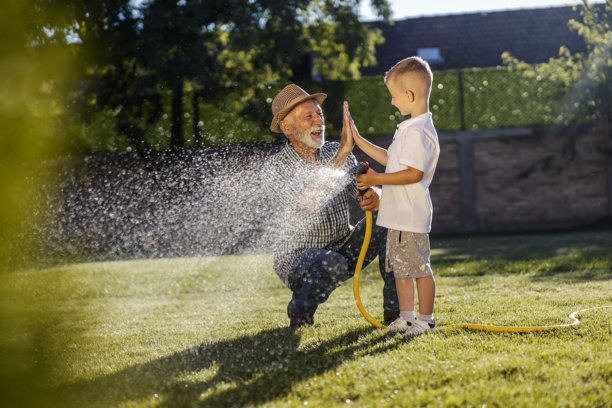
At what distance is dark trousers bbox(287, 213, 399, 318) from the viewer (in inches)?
143

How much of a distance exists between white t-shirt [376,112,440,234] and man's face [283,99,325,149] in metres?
0.49

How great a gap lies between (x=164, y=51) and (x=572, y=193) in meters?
7.99

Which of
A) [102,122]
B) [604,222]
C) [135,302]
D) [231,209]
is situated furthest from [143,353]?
[604,222]

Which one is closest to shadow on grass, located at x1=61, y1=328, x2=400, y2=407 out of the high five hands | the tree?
the high five hands

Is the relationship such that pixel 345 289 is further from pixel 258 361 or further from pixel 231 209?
pixel 231 209

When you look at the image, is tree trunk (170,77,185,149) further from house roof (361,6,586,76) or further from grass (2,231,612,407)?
house roof (361,6,586,76)

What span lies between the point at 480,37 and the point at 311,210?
55.8 ft

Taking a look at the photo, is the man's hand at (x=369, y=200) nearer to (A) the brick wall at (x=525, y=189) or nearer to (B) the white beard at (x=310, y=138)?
(B) the white beard at (x=310, y=138)

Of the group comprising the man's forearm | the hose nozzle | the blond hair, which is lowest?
the hose nozzle

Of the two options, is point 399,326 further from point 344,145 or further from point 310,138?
point 310,138

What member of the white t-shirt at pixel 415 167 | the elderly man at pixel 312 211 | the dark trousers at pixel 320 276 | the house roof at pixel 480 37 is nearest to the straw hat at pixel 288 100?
the elderly man at pixel 312 211

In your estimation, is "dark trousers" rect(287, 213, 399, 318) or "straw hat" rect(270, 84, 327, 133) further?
"straw hat" rect(270, 84, 327, 133)

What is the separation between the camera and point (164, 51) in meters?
12.0

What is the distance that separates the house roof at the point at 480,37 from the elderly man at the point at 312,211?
596 inches
